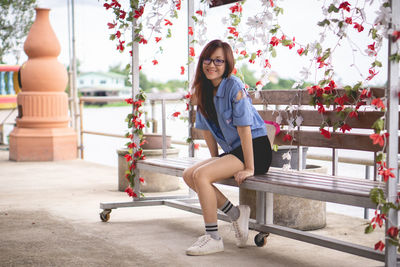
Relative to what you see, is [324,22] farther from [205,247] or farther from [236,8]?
[236,8]

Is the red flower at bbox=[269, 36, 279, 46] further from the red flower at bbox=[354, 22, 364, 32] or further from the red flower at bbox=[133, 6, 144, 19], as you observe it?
the red flower at bbox=[133, 6, 144, 19]

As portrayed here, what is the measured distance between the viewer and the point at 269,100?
3.84 metres

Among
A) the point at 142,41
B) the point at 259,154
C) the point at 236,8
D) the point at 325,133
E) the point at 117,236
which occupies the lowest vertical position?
the point at 117,236

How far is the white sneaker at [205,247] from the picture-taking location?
10.5ft

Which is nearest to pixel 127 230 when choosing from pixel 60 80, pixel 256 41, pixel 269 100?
pixel 269 100

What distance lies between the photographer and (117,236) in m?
3.73

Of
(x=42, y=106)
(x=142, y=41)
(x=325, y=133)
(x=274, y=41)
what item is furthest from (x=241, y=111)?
(x=42, y=106)

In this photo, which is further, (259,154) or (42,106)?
(42,106)

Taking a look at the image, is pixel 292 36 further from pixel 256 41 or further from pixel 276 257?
pixel 276 257

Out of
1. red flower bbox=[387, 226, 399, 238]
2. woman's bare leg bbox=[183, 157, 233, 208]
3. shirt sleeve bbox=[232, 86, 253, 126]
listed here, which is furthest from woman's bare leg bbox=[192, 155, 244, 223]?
red flower bbox=[387, 226, 399, 238]

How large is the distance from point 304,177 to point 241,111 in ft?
1.70

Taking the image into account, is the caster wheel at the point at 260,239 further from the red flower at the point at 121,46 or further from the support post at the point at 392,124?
the red flower at the point at 121,46

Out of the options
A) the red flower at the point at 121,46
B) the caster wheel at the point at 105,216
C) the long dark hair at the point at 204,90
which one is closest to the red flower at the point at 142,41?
the red flower at the point at 121,46

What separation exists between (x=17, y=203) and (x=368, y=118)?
10.9 feet
